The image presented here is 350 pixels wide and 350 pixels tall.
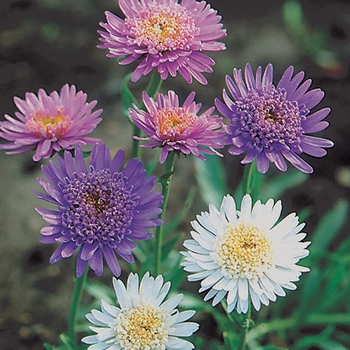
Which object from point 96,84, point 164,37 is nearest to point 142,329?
point 164,37

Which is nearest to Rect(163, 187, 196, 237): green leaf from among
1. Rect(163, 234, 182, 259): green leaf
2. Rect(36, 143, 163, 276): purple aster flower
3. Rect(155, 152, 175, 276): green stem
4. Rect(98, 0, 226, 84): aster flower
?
Rect(163, 234, 182, 259): green leaf

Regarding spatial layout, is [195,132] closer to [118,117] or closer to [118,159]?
[118,159]

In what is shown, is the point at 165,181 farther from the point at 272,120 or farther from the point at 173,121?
the point at 272,120

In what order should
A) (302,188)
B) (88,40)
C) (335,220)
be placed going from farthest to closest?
1. (88,40)
2. (302,188)
3. (335,220)

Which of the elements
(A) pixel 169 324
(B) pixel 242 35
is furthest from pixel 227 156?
(A) pixel 169 324

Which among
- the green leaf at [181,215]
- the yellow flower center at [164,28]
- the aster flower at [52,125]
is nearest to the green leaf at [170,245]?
the green leaf at [181,215]
